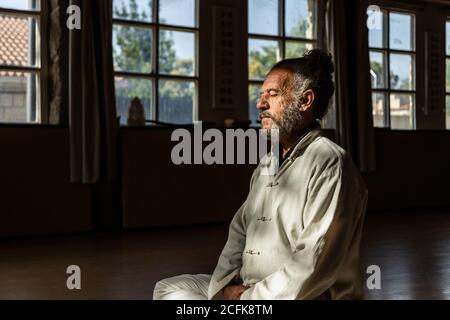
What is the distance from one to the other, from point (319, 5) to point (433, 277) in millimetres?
4558

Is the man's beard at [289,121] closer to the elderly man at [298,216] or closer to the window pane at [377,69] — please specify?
the elderly man at [298,216]

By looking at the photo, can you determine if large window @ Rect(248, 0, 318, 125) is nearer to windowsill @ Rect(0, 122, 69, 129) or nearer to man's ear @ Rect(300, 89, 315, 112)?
windowsill @ Rect(0, 122, 69, 129)

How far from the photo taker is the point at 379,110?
819 cm

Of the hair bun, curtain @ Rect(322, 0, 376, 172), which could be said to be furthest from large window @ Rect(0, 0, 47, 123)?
the hair bun

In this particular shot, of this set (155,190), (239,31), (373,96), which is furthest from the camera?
(373,96)

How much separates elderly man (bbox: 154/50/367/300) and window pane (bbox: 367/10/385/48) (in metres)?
6.49

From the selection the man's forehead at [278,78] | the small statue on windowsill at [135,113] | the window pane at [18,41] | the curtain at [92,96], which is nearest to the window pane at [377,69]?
the small statue on windowsill at [135,113]

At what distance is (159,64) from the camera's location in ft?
21.1

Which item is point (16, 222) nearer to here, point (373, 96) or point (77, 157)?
point (77, 157)

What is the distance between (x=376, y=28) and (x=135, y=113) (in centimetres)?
364

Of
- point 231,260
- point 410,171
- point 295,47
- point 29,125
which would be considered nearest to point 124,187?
point 29,125

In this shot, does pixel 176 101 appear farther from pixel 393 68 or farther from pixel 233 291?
pixel 233 291

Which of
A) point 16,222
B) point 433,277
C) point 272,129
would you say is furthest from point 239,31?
point 272,129

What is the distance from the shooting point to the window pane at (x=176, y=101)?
6.44m
